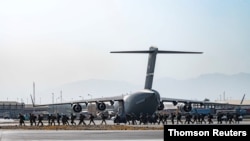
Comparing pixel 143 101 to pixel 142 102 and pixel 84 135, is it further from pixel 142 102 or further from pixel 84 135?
pixel 84 135

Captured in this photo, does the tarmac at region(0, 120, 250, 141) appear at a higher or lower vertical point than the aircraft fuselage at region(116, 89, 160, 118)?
lower

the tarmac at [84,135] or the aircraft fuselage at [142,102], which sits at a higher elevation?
the aircraft fuselage at [142,102]

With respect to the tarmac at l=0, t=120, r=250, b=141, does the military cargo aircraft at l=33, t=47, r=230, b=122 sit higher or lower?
higher

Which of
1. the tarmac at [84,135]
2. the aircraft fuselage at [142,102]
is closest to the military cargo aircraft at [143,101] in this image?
the aircraft fuselage at [142,102]

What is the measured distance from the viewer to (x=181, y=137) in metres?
21.4

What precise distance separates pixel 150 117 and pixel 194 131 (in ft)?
196

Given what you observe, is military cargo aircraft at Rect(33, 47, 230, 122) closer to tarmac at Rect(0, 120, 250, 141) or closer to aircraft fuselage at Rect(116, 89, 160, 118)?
aircraft fuselage at Rect(116, 89, 160, 118)

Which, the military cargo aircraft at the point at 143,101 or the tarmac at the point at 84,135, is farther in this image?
the military cargo aircraft at the point at 143,101

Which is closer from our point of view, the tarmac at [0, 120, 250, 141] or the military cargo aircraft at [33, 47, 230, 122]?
the tarmac at [0, 120, 250, 141]

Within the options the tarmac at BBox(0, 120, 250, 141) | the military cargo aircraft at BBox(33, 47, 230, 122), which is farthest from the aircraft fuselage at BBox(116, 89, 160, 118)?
the tarmac at BBox(0, 120, 250, 141)

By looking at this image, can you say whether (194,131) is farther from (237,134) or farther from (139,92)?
(139,92)

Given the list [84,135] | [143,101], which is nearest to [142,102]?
[143,101]

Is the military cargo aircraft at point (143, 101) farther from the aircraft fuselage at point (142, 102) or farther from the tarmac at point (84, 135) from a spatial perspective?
the tarmac at point (84, 135)

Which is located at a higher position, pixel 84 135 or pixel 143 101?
pixel 143 101
